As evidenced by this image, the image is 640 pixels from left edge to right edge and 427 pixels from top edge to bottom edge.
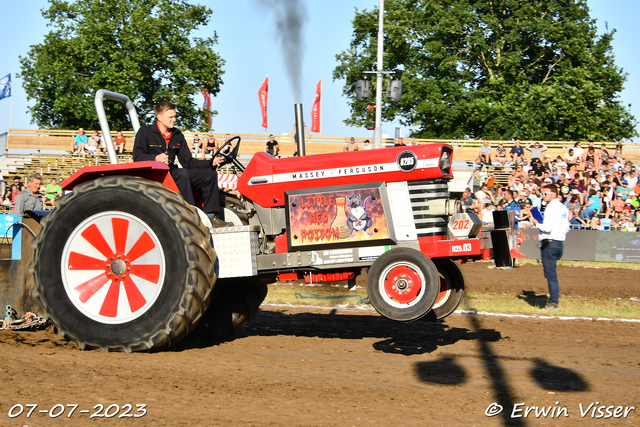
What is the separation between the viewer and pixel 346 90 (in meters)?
43.3

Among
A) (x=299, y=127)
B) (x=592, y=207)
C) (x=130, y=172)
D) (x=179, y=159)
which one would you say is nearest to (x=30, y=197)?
(x=179, y=159)

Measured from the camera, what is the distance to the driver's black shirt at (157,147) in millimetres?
5809

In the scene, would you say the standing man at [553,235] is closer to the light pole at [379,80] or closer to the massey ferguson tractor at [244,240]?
the massey ferguson tractor at [244,240]

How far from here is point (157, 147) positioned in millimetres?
5848

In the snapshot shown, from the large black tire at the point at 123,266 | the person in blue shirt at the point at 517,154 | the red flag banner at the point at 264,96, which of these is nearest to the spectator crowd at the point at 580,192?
the person in blue shirt at the point at 517,154

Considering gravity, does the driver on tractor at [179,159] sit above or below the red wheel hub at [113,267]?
above

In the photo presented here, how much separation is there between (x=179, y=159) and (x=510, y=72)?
33.2m

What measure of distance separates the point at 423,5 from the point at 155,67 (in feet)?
54.6

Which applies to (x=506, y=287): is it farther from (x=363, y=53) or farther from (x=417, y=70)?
(x=363, y=53)

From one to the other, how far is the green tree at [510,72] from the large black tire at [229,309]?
3074 centimetres

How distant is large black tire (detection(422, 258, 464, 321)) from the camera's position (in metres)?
5.97

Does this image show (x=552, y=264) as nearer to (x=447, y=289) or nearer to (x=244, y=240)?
(x=447, y=289)

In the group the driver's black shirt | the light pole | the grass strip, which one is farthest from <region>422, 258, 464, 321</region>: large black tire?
the light pole

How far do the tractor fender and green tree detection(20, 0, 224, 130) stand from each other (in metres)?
31.8
